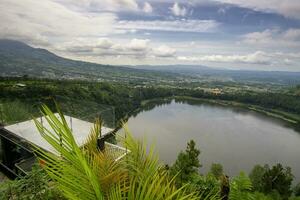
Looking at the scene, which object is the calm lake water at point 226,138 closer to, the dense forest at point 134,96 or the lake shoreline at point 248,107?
the lake shoreline at point 248,107

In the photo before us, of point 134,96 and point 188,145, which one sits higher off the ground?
point 188,145

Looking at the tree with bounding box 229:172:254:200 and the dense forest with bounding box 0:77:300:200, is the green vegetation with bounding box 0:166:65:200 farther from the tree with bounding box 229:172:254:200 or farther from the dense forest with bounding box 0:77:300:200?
the tree with bounding box 229:172:254:200

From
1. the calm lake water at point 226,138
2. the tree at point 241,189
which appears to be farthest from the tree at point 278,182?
the tree at point 241,189

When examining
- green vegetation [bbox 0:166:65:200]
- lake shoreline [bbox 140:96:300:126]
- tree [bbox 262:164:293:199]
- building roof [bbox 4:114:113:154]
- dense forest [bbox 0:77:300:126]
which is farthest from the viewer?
lake shoreline [bbox 140:96:300:126]

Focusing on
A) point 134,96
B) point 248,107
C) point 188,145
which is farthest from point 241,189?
point 248,107

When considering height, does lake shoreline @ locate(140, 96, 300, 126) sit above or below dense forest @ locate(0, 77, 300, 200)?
below

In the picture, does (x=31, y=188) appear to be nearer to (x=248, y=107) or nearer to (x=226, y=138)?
(x=226, y=138)

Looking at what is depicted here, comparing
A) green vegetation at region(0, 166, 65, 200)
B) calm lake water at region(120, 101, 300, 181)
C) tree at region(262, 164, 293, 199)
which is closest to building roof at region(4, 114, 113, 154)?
green vegetation at region(0, 166, 65, 200)

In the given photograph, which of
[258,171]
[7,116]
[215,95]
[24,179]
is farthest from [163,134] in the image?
[215,95]
